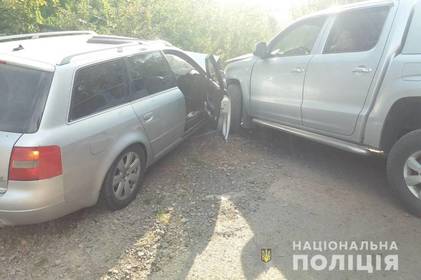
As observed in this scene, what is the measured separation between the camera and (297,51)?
4.87 m

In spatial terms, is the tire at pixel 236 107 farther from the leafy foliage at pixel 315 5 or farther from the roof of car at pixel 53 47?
the leafy foliage at pixel 315 5

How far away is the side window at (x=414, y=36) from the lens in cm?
354

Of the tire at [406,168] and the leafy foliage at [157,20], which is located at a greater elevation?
the leafy foliage at [157,20]

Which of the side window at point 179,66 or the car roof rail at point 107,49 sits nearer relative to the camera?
the car roof rail at point 107,49

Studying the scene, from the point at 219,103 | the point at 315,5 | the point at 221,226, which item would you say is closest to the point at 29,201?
the point at 221,226

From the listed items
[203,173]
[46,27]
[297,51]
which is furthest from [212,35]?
[203,173]

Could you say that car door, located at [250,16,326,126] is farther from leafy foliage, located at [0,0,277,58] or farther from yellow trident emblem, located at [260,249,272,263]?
leafy foliage, located at [0,0,277,58]

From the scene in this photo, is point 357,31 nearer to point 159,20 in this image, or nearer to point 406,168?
point 406,168

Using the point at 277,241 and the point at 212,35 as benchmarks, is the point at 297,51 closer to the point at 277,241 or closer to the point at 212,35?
the point at 277,241

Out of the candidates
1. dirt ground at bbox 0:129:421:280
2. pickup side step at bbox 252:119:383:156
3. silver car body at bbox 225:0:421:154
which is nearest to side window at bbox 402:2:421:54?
silver car body at bbox 225:0:421:154

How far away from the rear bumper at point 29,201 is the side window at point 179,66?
2.31 metres

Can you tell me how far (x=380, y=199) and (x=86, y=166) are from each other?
284 centimetres

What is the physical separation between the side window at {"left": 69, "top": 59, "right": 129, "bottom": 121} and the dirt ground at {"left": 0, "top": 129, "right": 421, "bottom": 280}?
1.01 m

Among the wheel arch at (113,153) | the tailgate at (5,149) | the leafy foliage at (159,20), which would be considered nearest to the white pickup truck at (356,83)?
the wheel arch at (113,153)
